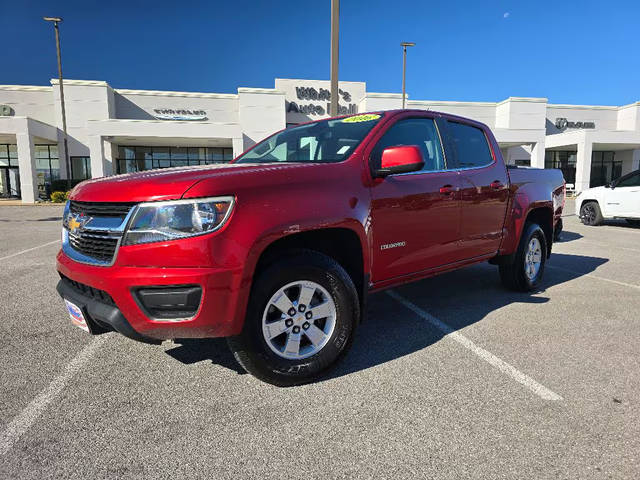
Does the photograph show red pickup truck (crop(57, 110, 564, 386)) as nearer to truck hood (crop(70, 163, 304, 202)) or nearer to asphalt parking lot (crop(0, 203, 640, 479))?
truck hood (crop(70, 163, 304, 202))

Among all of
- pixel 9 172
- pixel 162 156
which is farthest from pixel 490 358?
pixel 9 172

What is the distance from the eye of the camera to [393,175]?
127 inches

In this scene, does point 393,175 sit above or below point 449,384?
above

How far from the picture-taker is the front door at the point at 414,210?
3141 mm

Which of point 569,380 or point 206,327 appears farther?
point 569,380

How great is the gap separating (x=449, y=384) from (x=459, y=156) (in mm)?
2174

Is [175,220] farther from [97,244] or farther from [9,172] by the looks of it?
[9,172]

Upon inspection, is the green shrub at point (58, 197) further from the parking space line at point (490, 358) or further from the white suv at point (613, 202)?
the parking space line at point (490, 358)

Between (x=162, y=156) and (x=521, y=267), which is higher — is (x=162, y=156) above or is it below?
above

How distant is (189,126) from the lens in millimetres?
28406

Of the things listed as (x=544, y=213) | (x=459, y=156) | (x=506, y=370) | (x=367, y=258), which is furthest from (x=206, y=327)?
(x=544, y=213)

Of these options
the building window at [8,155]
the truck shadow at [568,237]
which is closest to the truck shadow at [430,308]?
the truck shadow at [568,237]

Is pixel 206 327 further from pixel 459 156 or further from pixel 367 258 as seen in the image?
pixel 459 156

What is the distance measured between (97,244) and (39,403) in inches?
40.9
